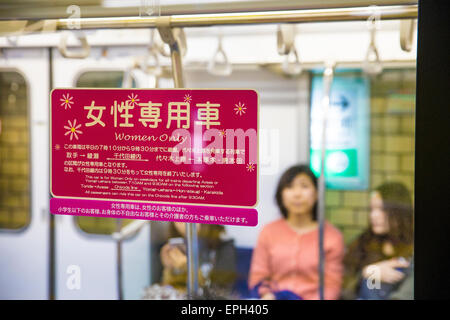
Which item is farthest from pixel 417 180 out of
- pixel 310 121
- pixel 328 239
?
pixel 310 121

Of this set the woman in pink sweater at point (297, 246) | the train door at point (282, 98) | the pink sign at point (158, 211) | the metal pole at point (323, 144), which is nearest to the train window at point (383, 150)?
the train door at point (282, 98)

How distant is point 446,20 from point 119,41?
95.3 inches

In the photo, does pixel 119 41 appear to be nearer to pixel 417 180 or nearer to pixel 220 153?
pixel 220 153

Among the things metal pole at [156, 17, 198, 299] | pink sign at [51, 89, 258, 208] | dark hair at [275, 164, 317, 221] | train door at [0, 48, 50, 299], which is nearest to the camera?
pink sign at [51, 89, 258, 208]

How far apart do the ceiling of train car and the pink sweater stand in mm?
1880

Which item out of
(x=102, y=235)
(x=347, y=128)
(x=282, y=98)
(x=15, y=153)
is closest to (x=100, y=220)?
(x=102, y=235)

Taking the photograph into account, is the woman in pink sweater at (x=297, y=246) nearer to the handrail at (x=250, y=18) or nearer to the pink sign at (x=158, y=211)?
the pink sign at (x=158, y=211)

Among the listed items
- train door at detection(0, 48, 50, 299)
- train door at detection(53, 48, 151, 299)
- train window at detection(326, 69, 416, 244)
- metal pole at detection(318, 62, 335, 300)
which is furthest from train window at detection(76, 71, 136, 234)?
train window at detection(326, 69, 416, 244)

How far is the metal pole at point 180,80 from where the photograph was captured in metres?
1.51

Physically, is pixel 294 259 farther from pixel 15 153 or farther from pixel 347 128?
pixel 15 153

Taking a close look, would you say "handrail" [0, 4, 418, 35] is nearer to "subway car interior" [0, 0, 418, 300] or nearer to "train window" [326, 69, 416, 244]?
"subway car interior" [0, 0, 418, 300]

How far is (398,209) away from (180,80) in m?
2.54

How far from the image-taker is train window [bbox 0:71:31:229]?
342 cm

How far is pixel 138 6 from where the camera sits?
1486 mm
